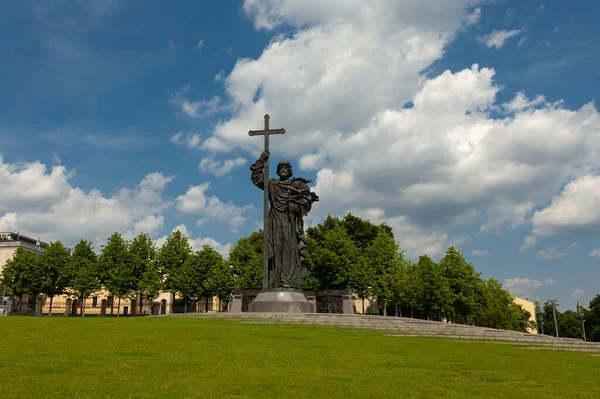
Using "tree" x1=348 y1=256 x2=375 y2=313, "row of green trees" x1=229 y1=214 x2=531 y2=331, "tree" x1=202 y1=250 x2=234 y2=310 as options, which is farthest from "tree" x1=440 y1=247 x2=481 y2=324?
"tree" x1=202 y1=250 x2=234 y2=310

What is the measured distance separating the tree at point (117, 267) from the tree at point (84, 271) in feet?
3.26

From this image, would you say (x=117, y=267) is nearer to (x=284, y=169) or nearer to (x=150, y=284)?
(x=150, y=284)

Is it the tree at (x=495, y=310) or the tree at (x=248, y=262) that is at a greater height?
the tree at (x=248, y=262)

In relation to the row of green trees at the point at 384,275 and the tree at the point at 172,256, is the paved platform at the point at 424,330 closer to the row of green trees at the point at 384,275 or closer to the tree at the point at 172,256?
the row of green trees at the point at 384,275

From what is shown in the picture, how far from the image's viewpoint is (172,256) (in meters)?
49.2

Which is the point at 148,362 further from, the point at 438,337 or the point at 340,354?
the point at 438,337

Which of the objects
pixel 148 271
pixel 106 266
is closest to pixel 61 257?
pixel 106 266

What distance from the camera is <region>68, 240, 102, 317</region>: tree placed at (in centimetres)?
4647

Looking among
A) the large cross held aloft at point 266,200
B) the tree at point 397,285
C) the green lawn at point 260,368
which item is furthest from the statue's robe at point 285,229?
the tree at point 397,285

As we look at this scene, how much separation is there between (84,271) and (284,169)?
3046cm

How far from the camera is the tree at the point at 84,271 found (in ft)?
152

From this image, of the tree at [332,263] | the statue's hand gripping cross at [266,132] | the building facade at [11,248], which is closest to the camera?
the statue's hand gripping cross at [266,132]

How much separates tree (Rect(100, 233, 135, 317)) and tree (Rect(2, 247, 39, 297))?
25.9 feet

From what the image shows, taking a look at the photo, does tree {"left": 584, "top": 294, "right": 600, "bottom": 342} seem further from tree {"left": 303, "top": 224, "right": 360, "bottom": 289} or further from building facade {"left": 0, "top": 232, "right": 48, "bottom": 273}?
building facade {"left": 0, "top": 232, "right": 48, "bottom": 273}
